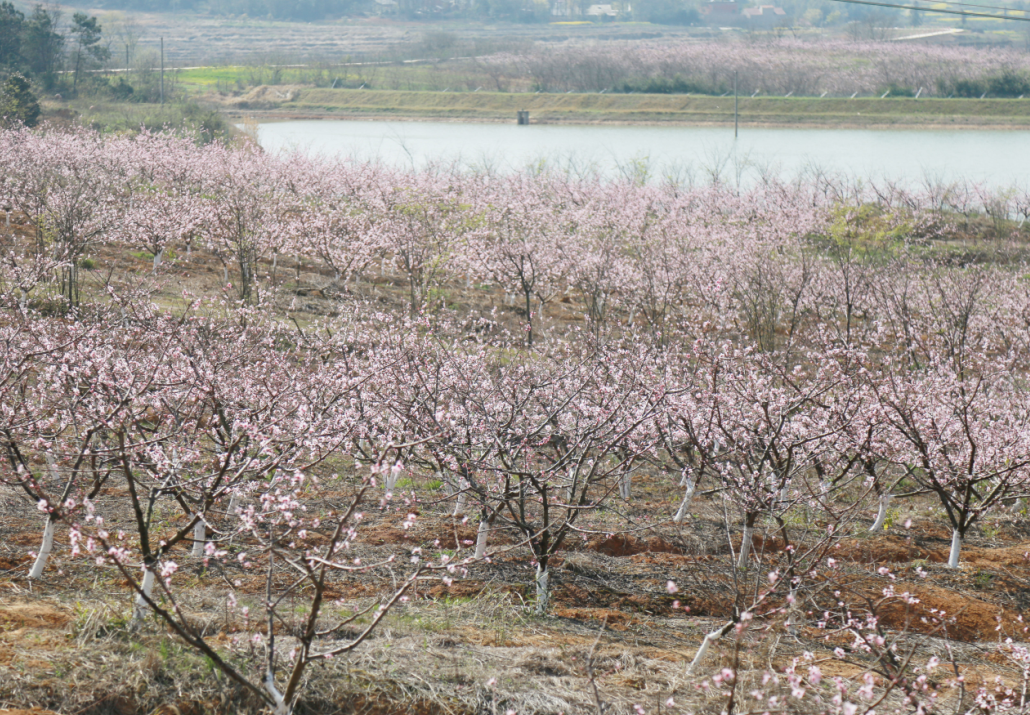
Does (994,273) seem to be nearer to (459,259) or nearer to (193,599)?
(459,259)

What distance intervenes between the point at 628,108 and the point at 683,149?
29290 millimetres

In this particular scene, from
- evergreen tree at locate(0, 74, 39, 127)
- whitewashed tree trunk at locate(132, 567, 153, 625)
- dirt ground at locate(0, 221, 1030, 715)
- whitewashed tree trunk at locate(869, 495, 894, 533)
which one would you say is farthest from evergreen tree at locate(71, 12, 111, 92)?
whitewashed tree trunk at locate(132, 567, 153, 625)

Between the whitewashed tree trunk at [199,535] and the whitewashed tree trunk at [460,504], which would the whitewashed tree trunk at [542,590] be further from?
the whitewashed tree trunk at [199,535]

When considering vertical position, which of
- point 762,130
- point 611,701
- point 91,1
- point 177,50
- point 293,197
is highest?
point 91,1

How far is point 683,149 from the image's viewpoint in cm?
6988

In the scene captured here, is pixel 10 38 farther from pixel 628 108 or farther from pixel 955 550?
pixel 955 550

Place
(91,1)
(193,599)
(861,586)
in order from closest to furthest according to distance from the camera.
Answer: (193,599)
(861,586)
(91,1)

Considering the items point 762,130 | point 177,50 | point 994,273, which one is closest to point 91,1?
point 177,50

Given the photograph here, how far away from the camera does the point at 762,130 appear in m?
88.2

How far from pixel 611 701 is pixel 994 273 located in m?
27.2

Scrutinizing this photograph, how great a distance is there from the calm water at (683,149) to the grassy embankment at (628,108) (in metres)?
3.13

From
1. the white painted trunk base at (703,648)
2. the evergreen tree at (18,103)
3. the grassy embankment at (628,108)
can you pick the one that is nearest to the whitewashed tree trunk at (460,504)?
the white painted trunk base at (703,648)

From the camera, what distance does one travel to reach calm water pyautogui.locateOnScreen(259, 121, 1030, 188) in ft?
179

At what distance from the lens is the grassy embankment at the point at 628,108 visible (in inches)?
3459
